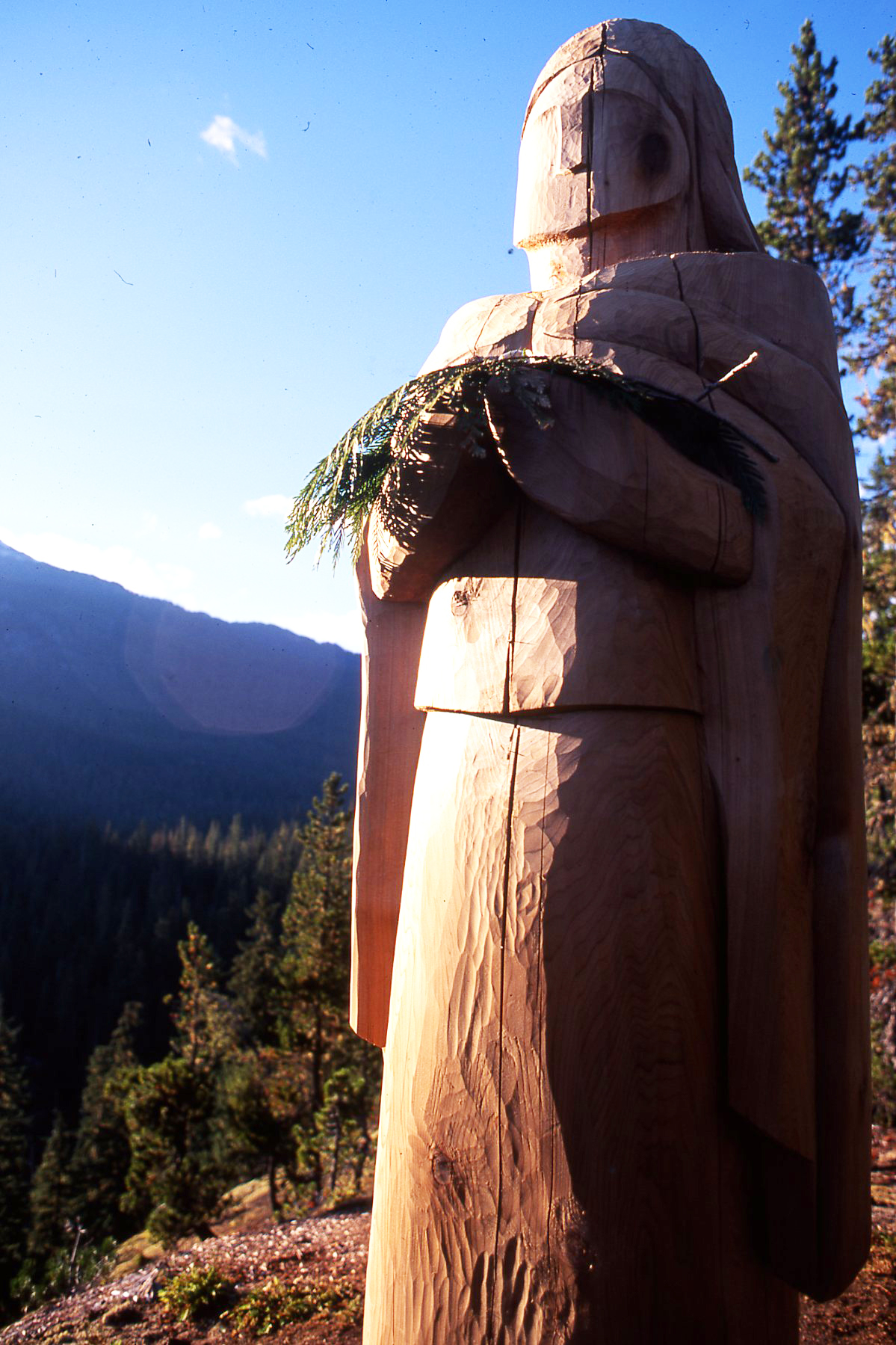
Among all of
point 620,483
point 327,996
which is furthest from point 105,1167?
point 620,483

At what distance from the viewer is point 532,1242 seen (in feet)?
5.02

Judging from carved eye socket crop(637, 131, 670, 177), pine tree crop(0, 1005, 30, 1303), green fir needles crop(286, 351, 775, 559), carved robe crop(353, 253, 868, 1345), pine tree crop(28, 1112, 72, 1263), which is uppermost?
carved eye socket crop(637, 131, 670, 177)

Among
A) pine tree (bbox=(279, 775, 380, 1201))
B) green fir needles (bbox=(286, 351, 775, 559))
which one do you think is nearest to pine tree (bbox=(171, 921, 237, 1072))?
pine tree (bbox=(279, 775, 380, 1201))

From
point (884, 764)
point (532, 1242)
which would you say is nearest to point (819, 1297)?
point (532, 1242)

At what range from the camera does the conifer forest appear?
1198 centimetres

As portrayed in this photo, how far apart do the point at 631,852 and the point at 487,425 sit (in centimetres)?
92

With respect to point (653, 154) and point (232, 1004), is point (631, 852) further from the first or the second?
point (232, 1004)

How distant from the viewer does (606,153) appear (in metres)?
2.33

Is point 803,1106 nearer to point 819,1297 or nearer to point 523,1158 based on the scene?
point 819,1297

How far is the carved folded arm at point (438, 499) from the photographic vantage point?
1.90 metres

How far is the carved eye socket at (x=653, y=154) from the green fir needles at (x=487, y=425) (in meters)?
0.74

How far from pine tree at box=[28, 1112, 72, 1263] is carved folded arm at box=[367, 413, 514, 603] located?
2928cm

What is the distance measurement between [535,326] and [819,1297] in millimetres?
2087

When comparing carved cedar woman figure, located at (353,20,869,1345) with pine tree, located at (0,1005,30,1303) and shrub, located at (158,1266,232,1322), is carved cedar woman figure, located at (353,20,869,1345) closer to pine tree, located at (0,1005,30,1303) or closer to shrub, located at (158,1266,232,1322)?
shrub, located at (158,1266,232,1322)
